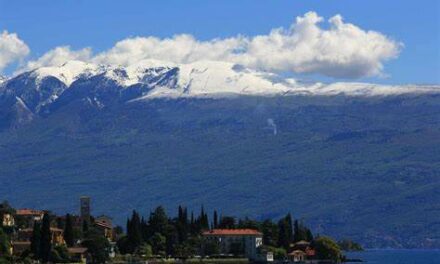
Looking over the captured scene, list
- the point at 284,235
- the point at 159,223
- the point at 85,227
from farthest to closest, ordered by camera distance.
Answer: the point at 284,235 → the point at 85,227 → the point at 159,223

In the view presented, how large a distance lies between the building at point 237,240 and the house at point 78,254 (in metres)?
24.3

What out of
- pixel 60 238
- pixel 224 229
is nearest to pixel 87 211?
pixel 224 229

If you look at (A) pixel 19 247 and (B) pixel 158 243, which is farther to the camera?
(B) pixel 158 243

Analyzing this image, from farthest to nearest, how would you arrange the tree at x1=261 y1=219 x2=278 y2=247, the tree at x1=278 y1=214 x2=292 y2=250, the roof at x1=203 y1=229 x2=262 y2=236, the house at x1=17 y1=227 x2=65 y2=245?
the tree at x1=278 y1=214 x2=292 y2=250
the tree at x1=261 y1=219 x2=278 y2=247
the roof at x1=203 y1=229 x2=262 y2=236
the house at x1=17 y1=227 x2=65 y2=245

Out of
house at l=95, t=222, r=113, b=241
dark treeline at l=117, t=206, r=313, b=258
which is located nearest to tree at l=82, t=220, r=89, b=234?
house at l=95, t=222, r=113, b=241

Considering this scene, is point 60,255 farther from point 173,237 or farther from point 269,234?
point 269,234

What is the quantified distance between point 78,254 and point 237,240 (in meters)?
31.3

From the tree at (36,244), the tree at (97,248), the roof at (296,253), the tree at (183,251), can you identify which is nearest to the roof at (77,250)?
the tree at (97,248)

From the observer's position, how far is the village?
14612 cm

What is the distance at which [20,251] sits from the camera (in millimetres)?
146625

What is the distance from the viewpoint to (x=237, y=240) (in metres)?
178

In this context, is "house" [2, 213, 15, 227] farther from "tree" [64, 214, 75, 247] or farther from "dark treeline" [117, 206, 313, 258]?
"dark treeline" [117, 206, 313, 258]

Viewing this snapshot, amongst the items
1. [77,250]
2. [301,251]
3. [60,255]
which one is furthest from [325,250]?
[60,255]

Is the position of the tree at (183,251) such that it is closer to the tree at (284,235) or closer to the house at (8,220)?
the house at (8,220)
